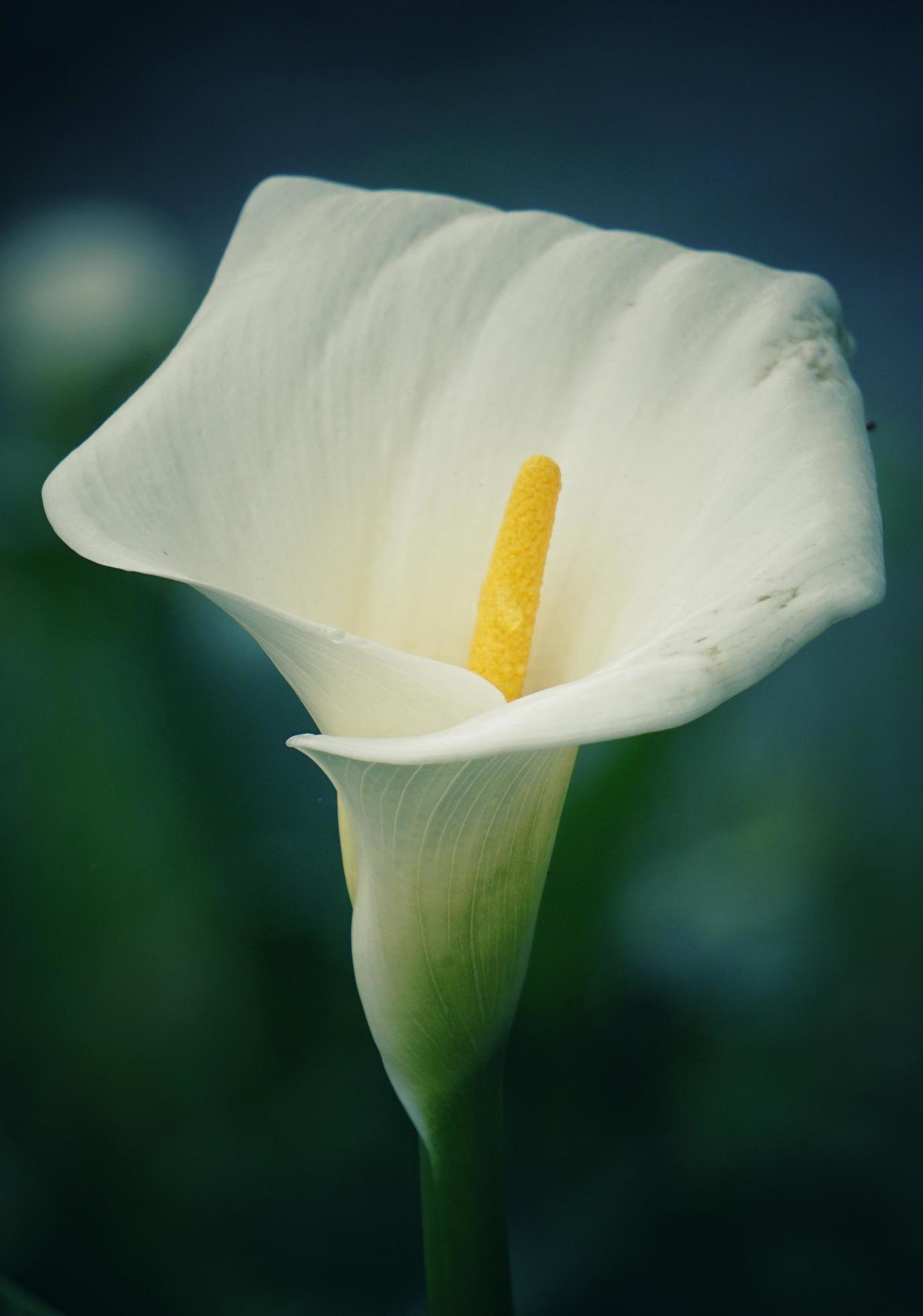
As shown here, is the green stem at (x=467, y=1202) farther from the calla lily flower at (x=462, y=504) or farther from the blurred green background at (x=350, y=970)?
the blurred green background at (x=350, y=970)

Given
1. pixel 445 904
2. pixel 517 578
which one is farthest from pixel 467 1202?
pixel 517 578

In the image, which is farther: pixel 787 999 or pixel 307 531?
pixel 787 999

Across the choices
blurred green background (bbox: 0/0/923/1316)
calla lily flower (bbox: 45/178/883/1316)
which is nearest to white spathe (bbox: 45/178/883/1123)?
calla lily flower (bbox: 45/178/883/1316)

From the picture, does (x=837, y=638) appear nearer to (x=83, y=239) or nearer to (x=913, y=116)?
(x=913, y=116)

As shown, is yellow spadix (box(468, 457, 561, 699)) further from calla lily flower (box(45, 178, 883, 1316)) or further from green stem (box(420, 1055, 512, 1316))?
green stem (box(420, 1055, 512, 1316))

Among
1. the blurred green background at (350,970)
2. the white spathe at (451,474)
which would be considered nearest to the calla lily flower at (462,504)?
the white spathe at (451,474)

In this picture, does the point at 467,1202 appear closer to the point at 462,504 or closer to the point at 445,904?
the point at 445,904

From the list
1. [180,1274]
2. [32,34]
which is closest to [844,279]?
[32,34]
